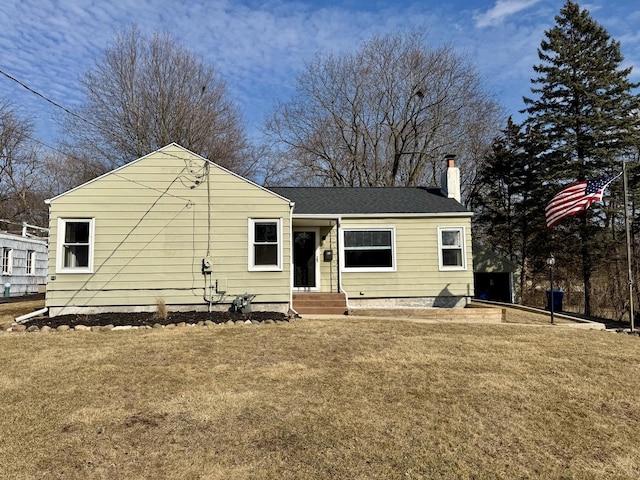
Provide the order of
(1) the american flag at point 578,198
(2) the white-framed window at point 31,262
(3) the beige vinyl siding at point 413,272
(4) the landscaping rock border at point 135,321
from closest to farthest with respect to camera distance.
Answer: (4) the landscaping rock border at point 135,321, (1) the american flag at point 578,198, (3) the beige vinyl siding at point 413,272, (2) the white-framed window at point 31,262

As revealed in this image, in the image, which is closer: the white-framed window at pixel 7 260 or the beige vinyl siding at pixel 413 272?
the beige vinyl siding at pixel 413 272

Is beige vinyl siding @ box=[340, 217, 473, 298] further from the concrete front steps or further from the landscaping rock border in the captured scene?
the landscaping rock border

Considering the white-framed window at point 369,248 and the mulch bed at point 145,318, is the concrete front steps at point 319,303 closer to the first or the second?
the white-framed window at point 369,248

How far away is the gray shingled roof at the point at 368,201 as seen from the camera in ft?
41.7

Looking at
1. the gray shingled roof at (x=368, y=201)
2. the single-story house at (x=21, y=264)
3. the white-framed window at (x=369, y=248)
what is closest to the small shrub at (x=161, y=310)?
the gray shingled roof at (x=368, y=201)

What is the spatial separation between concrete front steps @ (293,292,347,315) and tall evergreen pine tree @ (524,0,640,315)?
1200 cm

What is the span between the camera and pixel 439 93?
24.6m

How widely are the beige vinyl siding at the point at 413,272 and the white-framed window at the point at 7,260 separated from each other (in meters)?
15.3

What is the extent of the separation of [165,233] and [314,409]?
24.9 ft

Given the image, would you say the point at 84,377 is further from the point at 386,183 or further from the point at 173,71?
the point at 386,183

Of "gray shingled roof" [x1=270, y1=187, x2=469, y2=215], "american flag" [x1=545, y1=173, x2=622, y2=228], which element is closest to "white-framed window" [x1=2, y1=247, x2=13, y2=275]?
"gray shingled roof" [x1=270, y1=187, x2=469, y2=215]

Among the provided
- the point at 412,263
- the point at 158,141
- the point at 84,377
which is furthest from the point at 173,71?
the point at 84,377

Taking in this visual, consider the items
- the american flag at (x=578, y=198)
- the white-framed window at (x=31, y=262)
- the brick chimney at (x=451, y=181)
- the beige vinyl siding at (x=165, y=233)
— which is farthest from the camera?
the white-framed window at (x=31, y=262)

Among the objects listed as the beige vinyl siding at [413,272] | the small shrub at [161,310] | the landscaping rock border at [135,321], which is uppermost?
the beige vinyl siding at [413,272]
